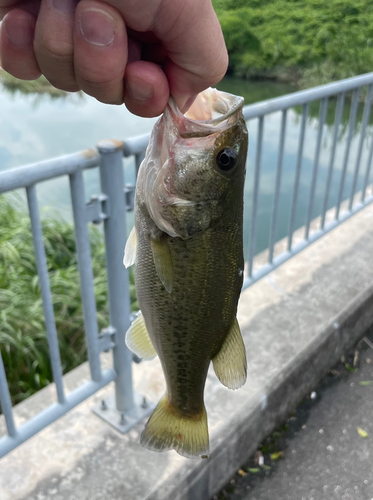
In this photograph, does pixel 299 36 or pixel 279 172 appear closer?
pixel 279 172

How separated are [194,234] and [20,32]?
0.55 meters

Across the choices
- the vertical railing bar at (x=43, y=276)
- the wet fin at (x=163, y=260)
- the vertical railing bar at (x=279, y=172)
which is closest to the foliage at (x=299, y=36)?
the vertical railing bar at (x=279, y=172)

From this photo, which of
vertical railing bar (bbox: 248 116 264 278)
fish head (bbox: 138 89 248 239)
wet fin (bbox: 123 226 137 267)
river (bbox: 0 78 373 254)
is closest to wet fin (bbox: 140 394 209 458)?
wet fin (bbox: 123 226 137 267)

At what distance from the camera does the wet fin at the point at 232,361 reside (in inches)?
47.5

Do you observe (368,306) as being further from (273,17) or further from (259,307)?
(273,17)

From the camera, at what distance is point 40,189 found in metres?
6.57

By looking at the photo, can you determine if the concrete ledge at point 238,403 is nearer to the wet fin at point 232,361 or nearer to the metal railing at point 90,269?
the metal railing at point 90,269

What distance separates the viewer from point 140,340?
1.35 meters

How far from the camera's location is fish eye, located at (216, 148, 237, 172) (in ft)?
3.59

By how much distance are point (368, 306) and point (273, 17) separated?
62.5ft

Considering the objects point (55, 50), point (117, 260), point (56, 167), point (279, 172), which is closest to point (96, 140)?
point (279, 172)

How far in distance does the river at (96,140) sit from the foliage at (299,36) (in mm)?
4645

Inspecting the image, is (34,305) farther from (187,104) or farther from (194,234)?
(187,104)

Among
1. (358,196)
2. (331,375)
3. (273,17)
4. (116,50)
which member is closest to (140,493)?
(331,375)
